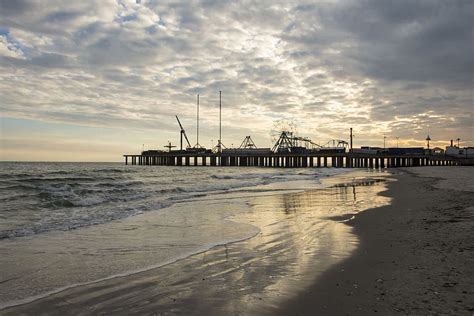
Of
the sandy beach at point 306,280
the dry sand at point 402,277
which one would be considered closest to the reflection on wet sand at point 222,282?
the sandy beach at point 306,280

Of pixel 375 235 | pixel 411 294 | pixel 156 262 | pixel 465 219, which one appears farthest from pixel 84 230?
pixel 465 219

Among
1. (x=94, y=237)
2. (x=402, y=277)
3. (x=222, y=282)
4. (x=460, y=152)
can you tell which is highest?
(x=460, y=152)

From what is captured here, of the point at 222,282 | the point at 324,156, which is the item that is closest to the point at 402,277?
the point at 222,282

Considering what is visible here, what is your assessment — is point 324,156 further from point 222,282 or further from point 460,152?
point 222,282

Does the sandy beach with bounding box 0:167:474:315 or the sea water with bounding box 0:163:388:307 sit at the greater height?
the sandy beach with bounding box 0:167:474:315

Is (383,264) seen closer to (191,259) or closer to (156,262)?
(191,259)

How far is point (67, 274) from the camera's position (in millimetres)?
5855

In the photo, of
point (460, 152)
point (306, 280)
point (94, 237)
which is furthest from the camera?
point (460, 152)

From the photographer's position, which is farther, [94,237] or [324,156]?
[324,156]

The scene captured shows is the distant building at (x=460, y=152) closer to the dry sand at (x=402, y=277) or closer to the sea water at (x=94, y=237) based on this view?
the sea water at (x=94, y=237)

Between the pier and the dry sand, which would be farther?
the pier

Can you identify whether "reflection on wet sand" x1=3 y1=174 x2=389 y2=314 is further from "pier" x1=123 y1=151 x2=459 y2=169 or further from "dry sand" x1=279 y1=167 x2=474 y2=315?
"pier" x1=123 y1=151 x2=459 y2=169

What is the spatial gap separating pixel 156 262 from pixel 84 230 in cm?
441

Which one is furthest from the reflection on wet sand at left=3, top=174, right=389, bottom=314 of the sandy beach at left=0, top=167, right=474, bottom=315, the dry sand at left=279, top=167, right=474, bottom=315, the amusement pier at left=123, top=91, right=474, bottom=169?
the amusement pier at left=123, top=91, right=474, bottom=169
